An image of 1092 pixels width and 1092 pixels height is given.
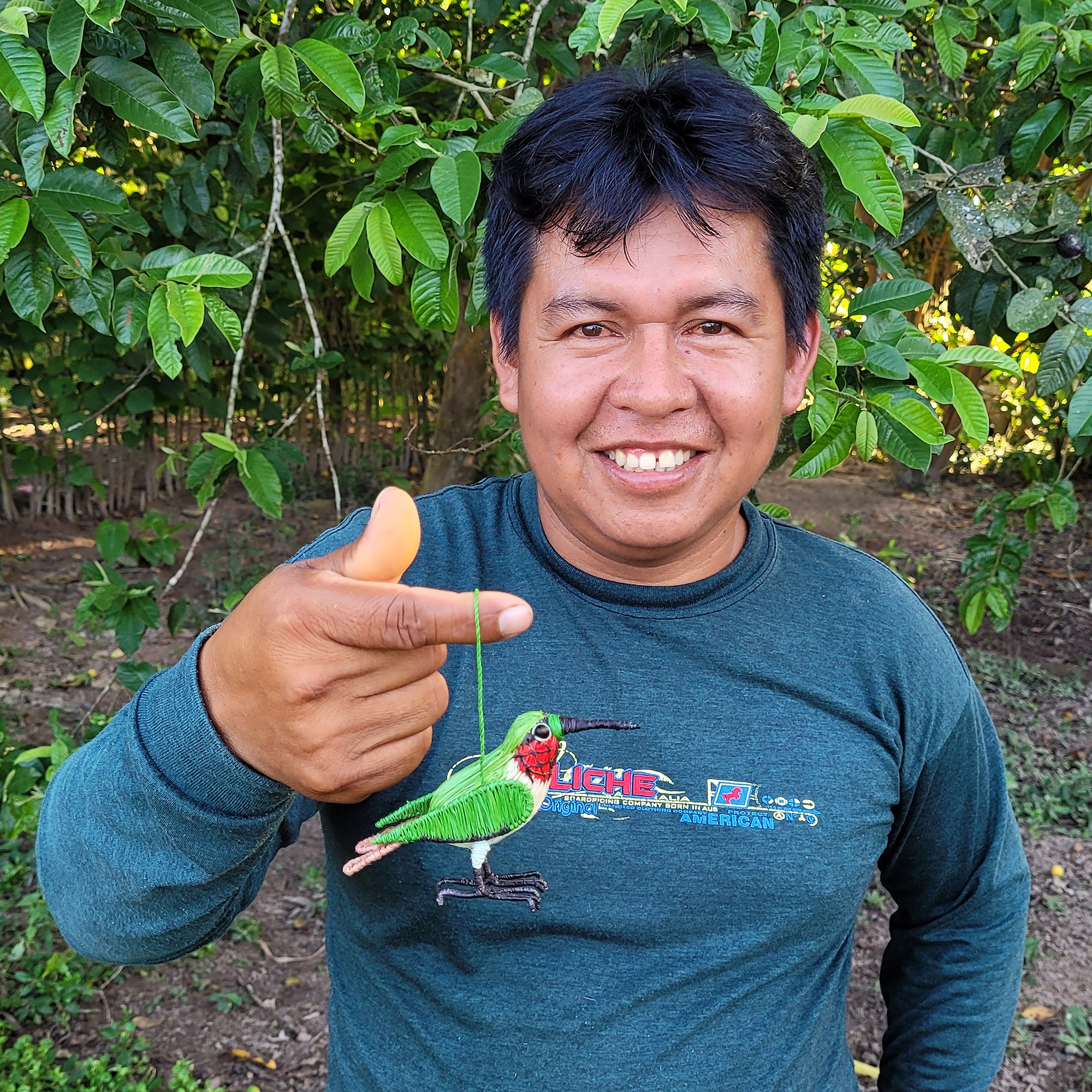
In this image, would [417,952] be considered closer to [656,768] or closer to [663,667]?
[656,768]

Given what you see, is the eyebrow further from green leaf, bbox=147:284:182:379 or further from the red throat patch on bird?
green leaf, bbox=147:284:182:379

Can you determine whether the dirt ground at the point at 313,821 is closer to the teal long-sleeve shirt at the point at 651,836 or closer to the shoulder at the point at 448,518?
the shoulder at the point at 448,518

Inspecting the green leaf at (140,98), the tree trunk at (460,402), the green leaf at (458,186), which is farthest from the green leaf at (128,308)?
the tree trunk at (460,402)

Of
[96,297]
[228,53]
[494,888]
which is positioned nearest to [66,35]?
[228,53]

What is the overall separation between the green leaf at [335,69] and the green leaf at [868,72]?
2.91 ft

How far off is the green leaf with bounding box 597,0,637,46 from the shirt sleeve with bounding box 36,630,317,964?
45.4 inches

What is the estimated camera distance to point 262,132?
2.49 meters

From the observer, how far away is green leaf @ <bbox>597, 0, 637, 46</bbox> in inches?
60.2

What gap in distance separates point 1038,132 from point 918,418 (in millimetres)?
1047

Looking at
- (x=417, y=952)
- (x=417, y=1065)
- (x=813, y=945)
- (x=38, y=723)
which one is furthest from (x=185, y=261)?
(x=38, y=723)

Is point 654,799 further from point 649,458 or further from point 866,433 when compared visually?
point 866,433

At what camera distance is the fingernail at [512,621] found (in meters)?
0.84

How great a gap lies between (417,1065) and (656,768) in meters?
0.55

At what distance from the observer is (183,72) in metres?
1.69
